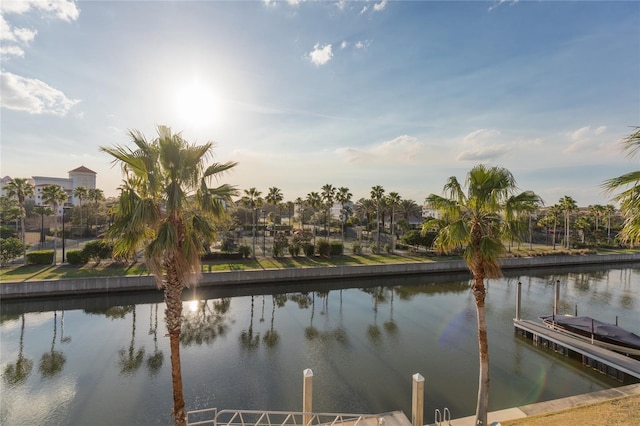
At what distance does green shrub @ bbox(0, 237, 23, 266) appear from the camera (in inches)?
1069

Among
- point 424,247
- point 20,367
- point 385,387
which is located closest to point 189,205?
point 385,387

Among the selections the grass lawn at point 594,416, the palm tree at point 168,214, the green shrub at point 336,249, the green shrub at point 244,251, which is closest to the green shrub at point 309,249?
the green shrub at point 336,249

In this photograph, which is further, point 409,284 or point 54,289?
point 409,284

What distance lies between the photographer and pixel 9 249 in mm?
27516

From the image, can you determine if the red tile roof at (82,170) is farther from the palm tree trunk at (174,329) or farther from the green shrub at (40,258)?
the palm tree trunk at (174,329)

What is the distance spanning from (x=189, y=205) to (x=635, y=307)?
32275 millimetres

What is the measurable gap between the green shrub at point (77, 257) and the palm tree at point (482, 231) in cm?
3200

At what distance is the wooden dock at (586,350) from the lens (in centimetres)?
1303

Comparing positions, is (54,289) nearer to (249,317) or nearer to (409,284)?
(249,317)

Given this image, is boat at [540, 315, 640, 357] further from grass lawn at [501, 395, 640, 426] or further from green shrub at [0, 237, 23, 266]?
green shrub at [0, 237, 23, 266]

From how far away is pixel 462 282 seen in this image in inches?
1239

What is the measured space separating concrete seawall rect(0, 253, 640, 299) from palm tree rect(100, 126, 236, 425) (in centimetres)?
2111

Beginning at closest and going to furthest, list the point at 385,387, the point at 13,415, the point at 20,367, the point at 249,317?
the point at 13,415 → the point at 385,387 → the point at 20,367 → the point at 249,317

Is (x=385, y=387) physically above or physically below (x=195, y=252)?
below
